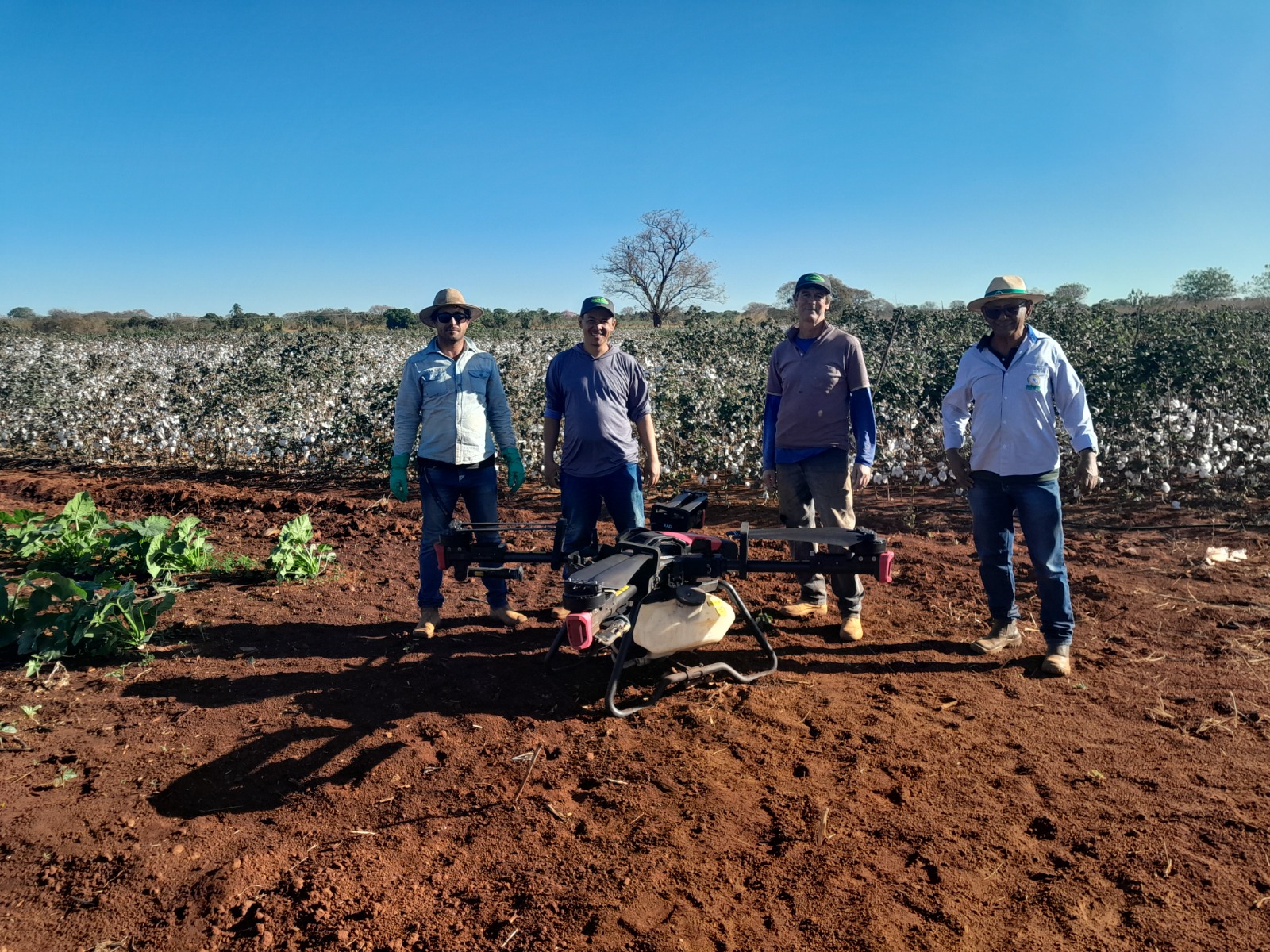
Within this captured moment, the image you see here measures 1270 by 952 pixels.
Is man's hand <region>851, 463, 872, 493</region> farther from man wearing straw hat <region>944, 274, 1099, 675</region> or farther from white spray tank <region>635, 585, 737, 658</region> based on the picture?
white spray tank <region>635, 585, 737, 658</region>

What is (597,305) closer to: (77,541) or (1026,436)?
(1026,436)

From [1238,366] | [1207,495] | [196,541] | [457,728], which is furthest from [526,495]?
[1238,366]

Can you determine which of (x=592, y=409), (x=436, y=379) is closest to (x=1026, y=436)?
(x=592, y=409)

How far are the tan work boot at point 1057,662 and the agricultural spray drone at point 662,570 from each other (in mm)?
1465

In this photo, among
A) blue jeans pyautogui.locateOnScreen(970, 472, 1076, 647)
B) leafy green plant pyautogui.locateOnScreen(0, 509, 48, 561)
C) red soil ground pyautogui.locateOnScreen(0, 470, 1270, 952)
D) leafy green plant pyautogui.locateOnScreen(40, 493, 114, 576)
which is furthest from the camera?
leafy green plant pyautogui.locateOnScreen(40, 493, 114, 576)

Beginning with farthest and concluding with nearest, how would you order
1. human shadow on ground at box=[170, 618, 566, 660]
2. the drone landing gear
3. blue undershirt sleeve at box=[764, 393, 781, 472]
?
1. blue undershirt sleeve at box=[764, 393, 781, 472]
2. human shadow on ground at box=[170, 618, 566, 660]
3. the drone landing gear

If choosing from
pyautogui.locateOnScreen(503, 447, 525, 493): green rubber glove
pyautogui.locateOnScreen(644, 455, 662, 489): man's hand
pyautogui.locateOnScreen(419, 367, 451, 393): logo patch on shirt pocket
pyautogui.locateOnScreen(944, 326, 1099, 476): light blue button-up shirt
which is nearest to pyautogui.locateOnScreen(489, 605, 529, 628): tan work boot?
pyautogui.locateOnScreen(503, 447, 525, 493): green rubber glove

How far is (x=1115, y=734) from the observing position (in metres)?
3.40

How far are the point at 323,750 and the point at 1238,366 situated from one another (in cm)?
1162

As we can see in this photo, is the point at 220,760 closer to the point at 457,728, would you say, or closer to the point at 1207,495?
the point at 457,728

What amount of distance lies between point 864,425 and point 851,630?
48.4 inches

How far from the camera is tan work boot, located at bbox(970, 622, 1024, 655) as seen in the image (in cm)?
424

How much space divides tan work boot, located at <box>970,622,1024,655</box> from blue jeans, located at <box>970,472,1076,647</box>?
0.15 ft

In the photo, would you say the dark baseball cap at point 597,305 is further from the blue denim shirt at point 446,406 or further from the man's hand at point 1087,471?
the man's hand at point 1087,471
